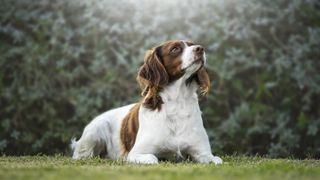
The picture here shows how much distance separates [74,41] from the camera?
8547 mm

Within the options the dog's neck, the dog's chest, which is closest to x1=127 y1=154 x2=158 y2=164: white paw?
the dog's chest

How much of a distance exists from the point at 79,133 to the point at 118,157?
1.64m

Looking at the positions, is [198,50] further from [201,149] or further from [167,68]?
[201,149]

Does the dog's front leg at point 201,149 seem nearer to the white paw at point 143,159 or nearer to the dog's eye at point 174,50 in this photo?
the white paw at point 143,159

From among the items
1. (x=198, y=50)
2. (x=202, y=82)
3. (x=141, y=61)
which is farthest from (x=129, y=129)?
(x=141, y=61)

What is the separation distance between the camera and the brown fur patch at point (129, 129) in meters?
6.51

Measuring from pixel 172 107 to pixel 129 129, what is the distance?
681mm

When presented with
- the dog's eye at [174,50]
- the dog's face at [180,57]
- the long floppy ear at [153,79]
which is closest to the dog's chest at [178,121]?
the long floppy ear at [153,79]

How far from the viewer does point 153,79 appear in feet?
20.4

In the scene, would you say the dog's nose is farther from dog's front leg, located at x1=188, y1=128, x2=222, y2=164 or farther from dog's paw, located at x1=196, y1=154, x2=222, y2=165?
dog's paw, located at x1=196, y1=154, x2=222, y2=165

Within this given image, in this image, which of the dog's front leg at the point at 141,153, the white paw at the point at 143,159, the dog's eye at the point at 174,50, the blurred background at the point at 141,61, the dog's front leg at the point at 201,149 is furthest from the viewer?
the blurred background at the point at 141,61

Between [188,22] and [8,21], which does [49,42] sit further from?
[188,22]

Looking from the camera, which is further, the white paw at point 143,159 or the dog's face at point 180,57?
the dog's face at point 180,57

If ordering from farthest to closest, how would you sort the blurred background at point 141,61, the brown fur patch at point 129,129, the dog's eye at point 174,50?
1. the blurred background at point 141,61
2. the brown fur patch at point 129,129
3. the dog's eye at point 174,50
